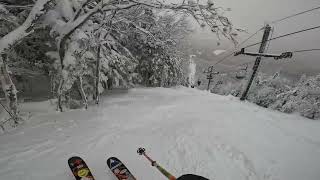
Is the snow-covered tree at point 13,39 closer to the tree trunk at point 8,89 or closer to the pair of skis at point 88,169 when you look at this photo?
the tree trunk at point 8,89

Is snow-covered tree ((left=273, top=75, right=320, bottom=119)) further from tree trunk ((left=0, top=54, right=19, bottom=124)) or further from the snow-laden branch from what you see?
tree trunk ((left=0, top=54, right=19, bottom=124))

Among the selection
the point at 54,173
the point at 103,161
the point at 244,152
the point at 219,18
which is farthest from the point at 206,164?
the point at 219,18

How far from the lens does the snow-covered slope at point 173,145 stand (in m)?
4.40

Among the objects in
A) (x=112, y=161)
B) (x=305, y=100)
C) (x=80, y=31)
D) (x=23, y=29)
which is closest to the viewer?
(x=112, y=161)

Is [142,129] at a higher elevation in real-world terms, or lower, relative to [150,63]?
lower

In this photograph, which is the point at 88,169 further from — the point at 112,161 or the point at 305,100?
the point at 305,100

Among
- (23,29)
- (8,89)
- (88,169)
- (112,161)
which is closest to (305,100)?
(112,161)

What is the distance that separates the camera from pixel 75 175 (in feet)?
13.5

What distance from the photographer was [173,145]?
5465mm

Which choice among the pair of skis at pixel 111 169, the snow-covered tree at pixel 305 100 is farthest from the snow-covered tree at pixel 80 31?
the snow-covered tree at pixel 305 100

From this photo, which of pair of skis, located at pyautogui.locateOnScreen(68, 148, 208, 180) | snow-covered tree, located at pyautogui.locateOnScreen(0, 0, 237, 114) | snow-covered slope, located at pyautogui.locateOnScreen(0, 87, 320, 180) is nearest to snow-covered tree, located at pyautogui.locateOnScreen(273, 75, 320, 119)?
snow-covered slope, located at pyautogui.locateOnScreen(0, 87, 320, 180)

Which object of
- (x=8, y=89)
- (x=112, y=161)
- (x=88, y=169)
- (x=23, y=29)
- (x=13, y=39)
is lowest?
(x=88, y=169)

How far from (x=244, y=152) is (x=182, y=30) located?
73.6ft

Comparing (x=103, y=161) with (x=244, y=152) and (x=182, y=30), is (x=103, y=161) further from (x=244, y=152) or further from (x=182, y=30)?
(x=182, y=30)
